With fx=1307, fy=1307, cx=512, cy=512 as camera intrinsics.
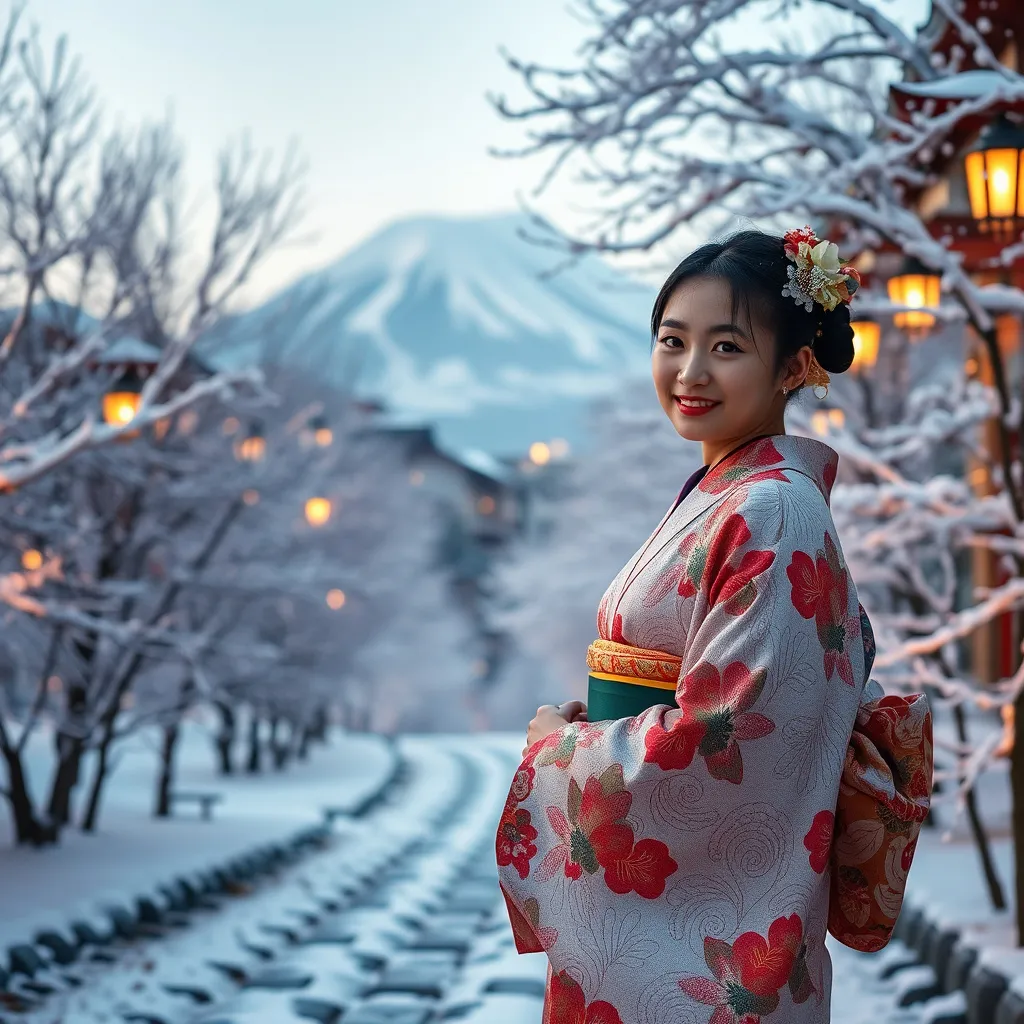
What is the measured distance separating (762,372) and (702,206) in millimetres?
3610

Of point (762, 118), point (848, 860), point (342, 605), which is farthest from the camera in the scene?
point (342, 605)

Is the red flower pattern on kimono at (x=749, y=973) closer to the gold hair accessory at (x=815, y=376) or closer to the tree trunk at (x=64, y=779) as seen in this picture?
the gold hair accessory at (x=815, y=376)

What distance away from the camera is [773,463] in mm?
2539

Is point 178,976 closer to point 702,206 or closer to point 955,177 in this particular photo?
point 702,206

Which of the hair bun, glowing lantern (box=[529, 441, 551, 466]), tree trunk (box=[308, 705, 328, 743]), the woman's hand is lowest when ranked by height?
tree trunk (box=[308, 705, 328, 743])

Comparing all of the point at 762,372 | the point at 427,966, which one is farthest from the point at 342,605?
the point at 762,372

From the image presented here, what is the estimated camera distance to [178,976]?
836 centimetres

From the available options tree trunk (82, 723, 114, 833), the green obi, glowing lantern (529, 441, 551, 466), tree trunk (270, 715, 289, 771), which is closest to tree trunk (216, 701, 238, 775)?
tree trunk (270, 715, 289, 771)

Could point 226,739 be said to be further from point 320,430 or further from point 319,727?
point 319,727

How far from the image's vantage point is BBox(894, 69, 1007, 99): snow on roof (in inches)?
199

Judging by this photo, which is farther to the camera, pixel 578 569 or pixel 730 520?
pixel 578 569

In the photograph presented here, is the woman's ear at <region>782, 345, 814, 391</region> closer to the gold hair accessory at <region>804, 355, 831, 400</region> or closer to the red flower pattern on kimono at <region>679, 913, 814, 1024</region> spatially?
the gold hair accessory at <region>804, 355, 831, 400</region>

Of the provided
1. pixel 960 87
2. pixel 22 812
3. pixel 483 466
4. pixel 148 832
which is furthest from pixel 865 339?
pixel 483 466

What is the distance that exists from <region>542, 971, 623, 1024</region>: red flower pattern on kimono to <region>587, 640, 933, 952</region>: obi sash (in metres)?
0.46
